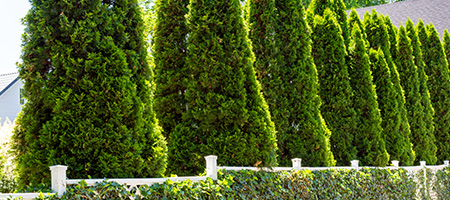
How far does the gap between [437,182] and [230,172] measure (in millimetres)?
8578

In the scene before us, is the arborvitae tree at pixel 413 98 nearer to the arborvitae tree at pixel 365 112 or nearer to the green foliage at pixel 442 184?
the green foliage at pixel 442 184

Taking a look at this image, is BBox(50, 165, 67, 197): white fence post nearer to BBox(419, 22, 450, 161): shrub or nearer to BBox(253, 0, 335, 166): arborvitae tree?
BBox(253, 0, 335, 166): arborvitae tree

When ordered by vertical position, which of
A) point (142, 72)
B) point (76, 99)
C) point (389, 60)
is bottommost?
point (76, 99)

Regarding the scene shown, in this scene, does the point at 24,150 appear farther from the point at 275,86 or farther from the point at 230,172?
the point at 275,86

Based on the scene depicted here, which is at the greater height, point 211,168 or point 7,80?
point 7,80

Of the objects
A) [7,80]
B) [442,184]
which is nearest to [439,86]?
[442,184]

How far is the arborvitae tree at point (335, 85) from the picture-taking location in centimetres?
1083

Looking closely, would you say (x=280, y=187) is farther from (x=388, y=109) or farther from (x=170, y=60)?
(x=388, y=109)

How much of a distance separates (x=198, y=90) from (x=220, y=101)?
1.46ft

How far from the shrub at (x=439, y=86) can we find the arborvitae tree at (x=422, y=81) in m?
0.74

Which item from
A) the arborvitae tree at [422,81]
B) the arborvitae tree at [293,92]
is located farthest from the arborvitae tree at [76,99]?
the arborvitae tree at [422,81]

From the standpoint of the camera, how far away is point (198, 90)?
7.55 m

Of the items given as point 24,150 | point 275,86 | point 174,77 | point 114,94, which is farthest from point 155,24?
point 24,150

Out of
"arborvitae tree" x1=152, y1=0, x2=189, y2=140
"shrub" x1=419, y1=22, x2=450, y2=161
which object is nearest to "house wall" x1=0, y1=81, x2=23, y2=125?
"arborvitae tree" x1=152, y1=0, x2=189, y2=140
